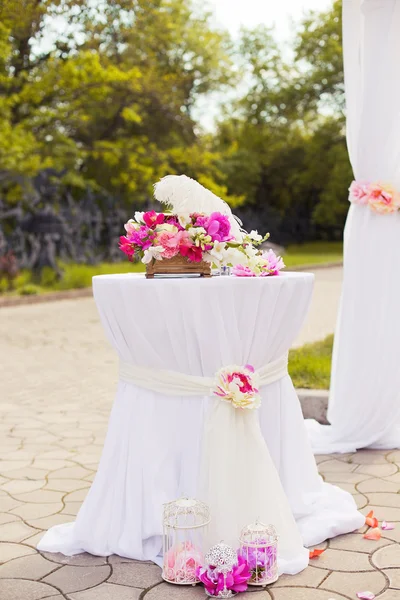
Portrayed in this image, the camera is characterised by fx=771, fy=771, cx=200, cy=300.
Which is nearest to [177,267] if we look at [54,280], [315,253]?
[54,280]

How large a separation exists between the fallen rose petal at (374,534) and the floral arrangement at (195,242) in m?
1.24

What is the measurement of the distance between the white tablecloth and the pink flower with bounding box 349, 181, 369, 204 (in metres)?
1.54

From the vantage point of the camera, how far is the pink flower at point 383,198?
4.74 meters

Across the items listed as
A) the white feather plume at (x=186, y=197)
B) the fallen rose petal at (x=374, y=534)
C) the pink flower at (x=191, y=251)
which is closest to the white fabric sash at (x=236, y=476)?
the fallen rose petal at (x=374, y=534)

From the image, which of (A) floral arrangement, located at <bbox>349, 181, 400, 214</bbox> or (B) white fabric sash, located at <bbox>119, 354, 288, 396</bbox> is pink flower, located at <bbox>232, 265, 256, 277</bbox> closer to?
(B) white fabric sash, located at <bbox>119, 354, 288, 396</bbox>

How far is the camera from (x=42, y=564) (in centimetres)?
325

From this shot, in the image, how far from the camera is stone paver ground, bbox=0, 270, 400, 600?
9.78 ft

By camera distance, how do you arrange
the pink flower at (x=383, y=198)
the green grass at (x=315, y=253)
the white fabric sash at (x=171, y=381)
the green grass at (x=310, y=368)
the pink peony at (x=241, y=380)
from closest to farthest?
the pink peony at (x=241, y=380) → the white fabric sash at (x=171, y=381) → the pink flower at (x=383, y=198) → the green grass at (x=310, y=368) → the green grass at (x=315, y=253)

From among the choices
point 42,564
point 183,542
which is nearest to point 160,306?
point 183,542

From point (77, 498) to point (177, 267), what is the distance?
1493 mm

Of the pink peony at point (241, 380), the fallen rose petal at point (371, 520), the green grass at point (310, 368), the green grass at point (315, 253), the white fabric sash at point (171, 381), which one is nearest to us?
the pink peony at point (241, 380)

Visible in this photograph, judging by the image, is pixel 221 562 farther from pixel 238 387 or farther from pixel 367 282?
pixel 367 282

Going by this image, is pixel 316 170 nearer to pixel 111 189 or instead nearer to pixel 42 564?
pixel 111 189

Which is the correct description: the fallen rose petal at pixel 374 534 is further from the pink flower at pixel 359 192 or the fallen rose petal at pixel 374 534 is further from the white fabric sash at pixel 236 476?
the pink flower at pixel 359 192
